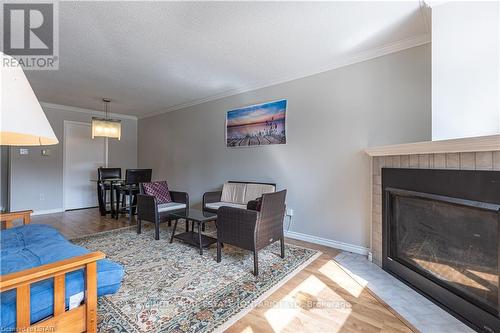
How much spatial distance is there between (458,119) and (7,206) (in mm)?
7395

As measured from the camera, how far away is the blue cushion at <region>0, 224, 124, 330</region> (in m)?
1.12

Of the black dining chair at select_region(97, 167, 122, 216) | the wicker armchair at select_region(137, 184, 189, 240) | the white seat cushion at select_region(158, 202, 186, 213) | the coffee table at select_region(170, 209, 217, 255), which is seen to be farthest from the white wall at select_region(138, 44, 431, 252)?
the black dining chair at select_region(97, 167, 122, 216)

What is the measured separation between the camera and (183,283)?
2.11 metres

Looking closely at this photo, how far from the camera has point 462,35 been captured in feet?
6.30

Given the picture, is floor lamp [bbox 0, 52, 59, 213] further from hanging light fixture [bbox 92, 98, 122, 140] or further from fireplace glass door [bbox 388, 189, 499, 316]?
hanging light fixture [bbox 92, 98, 122, 140]

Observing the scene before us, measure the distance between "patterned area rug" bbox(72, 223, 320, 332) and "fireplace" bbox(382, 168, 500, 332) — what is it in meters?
0.98

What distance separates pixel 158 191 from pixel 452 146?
3730 millimetres

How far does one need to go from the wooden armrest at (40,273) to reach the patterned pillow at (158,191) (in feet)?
8.31

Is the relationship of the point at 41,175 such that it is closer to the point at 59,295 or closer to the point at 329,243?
the point at 59,295

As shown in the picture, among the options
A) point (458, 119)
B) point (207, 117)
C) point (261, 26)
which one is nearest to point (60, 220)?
point (207, 117)

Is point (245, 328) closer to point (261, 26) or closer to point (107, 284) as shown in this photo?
point (107, 284)

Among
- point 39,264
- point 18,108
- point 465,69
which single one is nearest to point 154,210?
point 39,264

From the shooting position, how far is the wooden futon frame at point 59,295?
3.43ft

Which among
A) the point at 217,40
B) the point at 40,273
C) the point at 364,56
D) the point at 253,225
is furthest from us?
the point at 364,56
